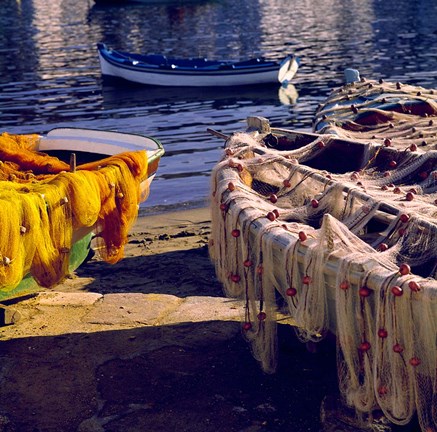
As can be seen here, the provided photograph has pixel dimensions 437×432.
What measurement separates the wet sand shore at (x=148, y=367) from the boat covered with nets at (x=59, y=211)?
0.48 meters

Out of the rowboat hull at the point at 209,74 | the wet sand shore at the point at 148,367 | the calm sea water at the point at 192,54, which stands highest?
the wet sand shore at the point at 148,367

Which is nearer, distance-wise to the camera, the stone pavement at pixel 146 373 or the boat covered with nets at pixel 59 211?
the stone pavement at pixel 146 373

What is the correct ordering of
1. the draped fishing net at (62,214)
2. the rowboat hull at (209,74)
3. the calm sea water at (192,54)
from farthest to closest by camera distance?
the rowboat hull at (209,74) < the calm sea water at (192,54) < the draped fishing net at (62,214)

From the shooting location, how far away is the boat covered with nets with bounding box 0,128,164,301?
6922mm

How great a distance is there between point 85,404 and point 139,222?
687 centimetres

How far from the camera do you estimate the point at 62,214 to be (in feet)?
24.3

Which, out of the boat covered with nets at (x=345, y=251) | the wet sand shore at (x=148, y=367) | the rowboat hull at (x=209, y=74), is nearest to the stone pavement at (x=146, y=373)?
the wet sand shore at (x=148, y=367)

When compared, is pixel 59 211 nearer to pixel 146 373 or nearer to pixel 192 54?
pixel 146 373

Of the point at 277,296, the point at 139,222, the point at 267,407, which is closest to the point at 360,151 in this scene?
the point at 277,296

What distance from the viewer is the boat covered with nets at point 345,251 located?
498 cm

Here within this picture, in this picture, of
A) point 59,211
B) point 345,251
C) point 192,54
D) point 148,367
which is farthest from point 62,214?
point 192,54

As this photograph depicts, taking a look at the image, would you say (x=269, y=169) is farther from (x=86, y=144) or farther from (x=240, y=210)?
(x=86, y=144)

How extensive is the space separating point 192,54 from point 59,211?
30118 millimetres

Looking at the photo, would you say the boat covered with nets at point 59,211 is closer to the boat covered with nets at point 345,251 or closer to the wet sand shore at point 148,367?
the wet sand shore at point 148,367
